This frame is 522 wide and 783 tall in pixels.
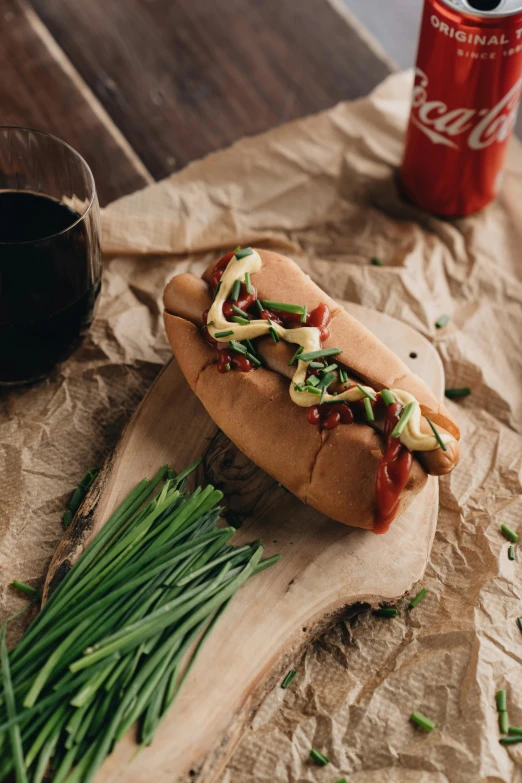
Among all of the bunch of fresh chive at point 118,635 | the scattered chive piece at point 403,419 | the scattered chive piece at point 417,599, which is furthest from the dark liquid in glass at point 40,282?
the scattered chive piece at point 417,599

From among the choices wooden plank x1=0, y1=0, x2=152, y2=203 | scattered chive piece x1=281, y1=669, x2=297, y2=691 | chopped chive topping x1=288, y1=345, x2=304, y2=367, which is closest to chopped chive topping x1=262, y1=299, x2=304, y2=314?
chopped chive topping x1=288, y1=345, x2=304, y2=367

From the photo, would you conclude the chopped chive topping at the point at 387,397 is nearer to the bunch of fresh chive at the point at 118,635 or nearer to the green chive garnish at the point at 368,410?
the green chive garnish at the point at 368,410

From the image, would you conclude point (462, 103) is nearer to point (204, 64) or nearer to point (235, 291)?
point (235, 291)

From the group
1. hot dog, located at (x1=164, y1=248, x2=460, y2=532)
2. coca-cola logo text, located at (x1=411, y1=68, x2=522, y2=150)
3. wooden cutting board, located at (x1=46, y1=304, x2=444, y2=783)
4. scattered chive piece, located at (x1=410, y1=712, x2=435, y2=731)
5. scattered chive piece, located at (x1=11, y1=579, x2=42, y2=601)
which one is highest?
coca-cola logo text, located at (x1=411, y1=68, x2=522, y2=150)

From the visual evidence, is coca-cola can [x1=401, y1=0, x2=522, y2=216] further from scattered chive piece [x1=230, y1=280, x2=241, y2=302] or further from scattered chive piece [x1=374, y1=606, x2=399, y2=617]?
scattered chive piece [x1=374, y1=606, x2=399, y2=617]

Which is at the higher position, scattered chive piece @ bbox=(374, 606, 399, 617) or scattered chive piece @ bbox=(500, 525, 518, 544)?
scattered chive piece @ bbox=(500, 525, 518, 544)

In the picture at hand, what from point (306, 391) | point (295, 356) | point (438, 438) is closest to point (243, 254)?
point (295, 356)

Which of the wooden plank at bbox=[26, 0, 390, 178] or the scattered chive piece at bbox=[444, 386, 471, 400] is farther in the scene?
the wooden plank at bbox=[26, 0, 390, 178]
